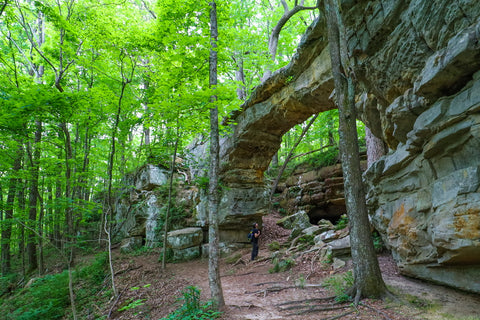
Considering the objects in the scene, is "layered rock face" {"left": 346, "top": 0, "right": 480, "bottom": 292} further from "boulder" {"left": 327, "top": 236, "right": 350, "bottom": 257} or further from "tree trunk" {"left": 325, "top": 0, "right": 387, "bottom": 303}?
"boulder" {"left": 327, "top": 236, "right": 350, "bottom": 257}

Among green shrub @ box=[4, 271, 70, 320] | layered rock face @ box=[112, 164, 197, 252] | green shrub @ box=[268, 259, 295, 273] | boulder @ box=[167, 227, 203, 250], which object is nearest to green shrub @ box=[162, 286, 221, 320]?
green shrub @ box=[268, 259, 295, 273]

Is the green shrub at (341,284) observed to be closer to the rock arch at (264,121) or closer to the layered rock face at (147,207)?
the rock arch at (264,121)

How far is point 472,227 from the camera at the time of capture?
3.71m

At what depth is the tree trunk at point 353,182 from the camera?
4.99 meters

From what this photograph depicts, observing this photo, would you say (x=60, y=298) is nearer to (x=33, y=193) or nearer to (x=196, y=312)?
(x=33, y=193)

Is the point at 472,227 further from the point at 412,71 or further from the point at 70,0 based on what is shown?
the point at 70,0

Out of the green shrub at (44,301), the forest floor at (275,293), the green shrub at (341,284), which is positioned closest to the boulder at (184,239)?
the forest floor at (275,293)

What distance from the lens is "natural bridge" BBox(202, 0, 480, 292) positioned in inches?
150

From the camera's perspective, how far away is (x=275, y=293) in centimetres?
656

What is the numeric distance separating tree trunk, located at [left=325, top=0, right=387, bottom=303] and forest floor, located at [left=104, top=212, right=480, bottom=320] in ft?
1.30

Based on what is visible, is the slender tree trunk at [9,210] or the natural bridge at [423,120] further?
the slender tree trunk at [9,210]

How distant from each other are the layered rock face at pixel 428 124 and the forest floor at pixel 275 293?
53 centimetres

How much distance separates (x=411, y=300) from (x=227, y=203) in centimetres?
893

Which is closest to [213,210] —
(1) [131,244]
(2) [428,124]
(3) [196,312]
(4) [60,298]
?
(3) [196,312]
